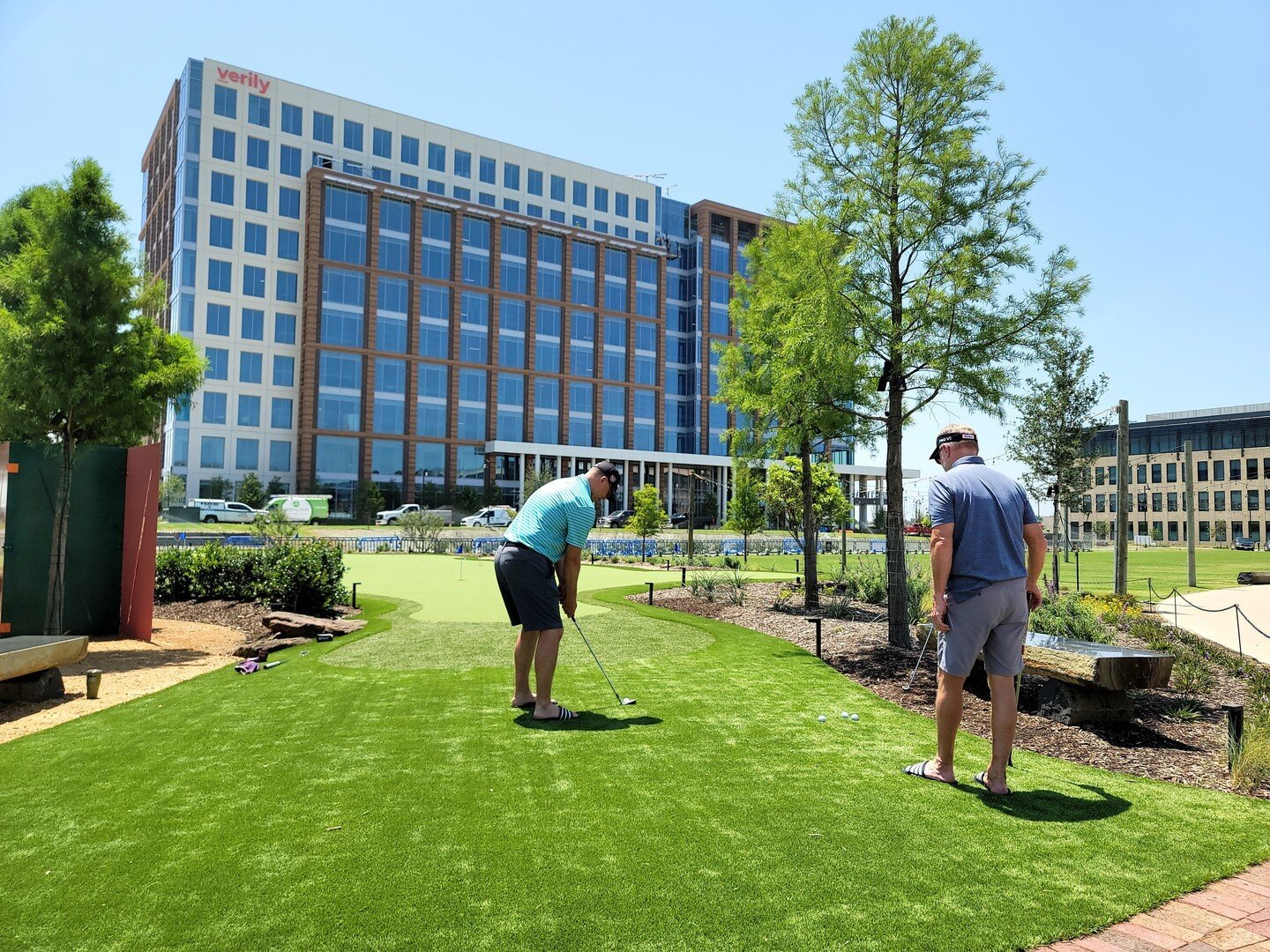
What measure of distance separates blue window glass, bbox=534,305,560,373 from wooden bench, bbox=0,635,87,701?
202ft

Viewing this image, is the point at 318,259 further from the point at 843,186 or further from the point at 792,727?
the point at 792,727

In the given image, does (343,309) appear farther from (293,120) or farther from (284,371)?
(293,120)

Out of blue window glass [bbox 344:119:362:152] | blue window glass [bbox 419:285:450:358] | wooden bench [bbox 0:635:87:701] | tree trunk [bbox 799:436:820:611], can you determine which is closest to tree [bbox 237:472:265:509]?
blue window glass [bbox 419:285:450:358]

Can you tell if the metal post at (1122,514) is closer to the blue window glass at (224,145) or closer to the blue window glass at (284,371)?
the blue window glass at (284,371)

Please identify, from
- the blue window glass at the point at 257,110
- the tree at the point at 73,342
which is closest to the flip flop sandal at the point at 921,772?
the tree at the point at 73,342

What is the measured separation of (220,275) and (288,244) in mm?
5604

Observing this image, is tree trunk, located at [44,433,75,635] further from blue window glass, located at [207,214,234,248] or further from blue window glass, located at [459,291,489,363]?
blue window glass, located at [459,291,489,363]

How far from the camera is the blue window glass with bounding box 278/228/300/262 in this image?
5934 centimetres

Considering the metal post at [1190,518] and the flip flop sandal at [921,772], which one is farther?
the metal post at [1190,518]

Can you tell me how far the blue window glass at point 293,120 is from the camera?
196 feet

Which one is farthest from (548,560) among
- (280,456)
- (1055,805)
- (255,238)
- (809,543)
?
(255,238)

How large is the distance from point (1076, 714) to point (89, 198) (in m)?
12.2

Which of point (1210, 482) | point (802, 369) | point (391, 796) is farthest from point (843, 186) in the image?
point (1210, 482)

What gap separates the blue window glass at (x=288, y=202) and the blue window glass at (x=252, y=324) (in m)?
7.85
